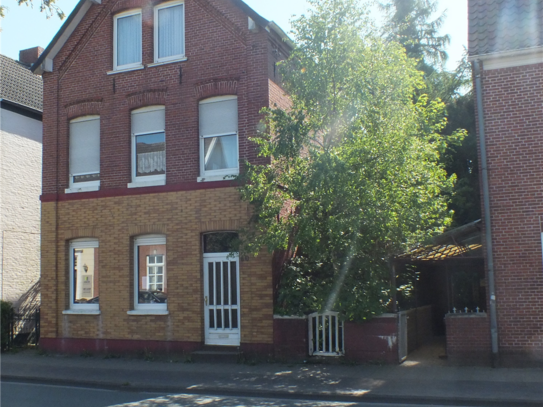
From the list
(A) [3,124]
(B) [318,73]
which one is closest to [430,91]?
(B) [318,73]

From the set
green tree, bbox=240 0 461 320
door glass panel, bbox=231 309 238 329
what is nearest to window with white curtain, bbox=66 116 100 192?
door glass panel, bbox=231 309 238 329

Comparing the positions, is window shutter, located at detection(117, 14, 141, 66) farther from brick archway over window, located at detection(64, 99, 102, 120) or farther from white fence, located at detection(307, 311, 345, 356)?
white fence, located at detection(307, 311, 345, 356)

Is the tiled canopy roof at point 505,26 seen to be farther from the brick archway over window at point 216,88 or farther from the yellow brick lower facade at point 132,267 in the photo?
the yellow brick lower facade at point 132,267

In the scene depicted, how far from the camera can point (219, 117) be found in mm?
15094

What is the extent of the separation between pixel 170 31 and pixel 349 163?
6.98 meters

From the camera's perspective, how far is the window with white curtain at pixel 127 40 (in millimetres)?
16312

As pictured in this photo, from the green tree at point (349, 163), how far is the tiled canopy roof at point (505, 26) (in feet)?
4.97

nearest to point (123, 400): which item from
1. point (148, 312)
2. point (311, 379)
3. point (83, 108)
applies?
point (311, 379)

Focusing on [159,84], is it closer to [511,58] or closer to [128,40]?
[128,40]

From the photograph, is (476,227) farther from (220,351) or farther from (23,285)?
(23,285)

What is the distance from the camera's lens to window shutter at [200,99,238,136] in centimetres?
1495

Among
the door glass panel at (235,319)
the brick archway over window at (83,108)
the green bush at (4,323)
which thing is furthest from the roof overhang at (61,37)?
the door glass panel at (235,319)

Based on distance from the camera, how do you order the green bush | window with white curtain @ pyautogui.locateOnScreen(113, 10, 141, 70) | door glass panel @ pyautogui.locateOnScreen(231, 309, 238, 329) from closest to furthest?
door glass panel @ pyautogui.locateOnScreen(231, 309, 238, 329), window with white curtain @ pyautogui.locateOnScreen(113, 10, 141, 70), the green bush

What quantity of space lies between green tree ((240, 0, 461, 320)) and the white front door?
1690 millimetres
